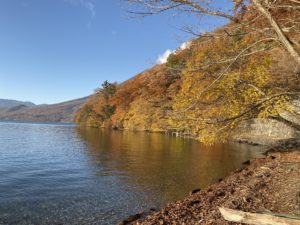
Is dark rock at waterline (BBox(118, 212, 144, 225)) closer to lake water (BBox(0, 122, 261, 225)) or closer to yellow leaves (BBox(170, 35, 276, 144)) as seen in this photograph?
lake water (BBox(0, 122, 261, 225))

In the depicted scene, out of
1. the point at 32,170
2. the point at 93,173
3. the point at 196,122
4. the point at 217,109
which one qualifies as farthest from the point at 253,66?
the point at 32,170

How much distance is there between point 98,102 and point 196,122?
104 metres

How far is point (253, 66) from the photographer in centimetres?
1424

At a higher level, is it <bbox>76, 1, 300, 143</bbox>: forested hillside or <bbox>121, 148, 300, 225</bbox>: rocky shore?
<bbox>76, 1, 300, 143</bbox>: forested hillside

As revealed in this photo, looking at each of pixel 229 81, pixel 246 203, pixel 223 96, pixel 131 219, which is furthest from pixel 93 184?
pixel 246 203

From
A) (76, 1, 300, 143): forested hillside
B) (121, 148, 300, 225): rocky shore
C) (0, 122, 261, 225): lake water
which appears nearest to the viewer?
(121, 148, 300, 225): rocky shore

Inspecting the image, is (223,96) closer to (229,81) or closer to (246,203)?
(229,81)

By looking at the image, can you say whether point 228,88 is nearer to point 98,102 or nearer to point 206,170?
point 206,170

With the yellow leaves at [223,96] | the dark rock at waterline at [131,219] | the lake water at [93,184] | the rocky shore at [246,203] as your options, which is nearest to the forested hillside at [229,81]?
the yellow leaves at [223,96]

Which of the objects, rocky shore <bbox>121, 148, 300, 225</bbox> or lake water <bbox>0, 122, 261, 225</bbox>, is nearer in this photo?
rocky shore <bbox>121, 148, 300, 225</bbox>

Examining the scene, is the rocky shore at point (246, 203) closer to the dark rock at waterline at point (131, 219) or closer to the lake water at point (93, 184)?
the dark rock at waterline at point (131, 219)

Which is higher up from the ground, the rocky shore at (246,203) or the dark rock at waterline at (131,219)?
the rocky shore at (246,203)

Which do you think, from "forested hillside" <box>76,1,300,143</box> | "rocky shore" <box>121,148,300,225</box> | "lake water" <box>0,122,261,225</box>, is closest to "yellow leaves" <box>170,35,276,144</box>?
"forested hillside" <box>76,1,300,143</box>

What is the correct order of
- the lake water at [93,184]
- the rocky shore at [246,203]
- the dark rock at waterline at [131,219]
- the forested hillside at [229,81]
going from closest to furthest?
the rocky shore at [246,203] < the forested hillside at [229,81] < the dark rock at waterline at [131,219] < the lake water at [93,184]
